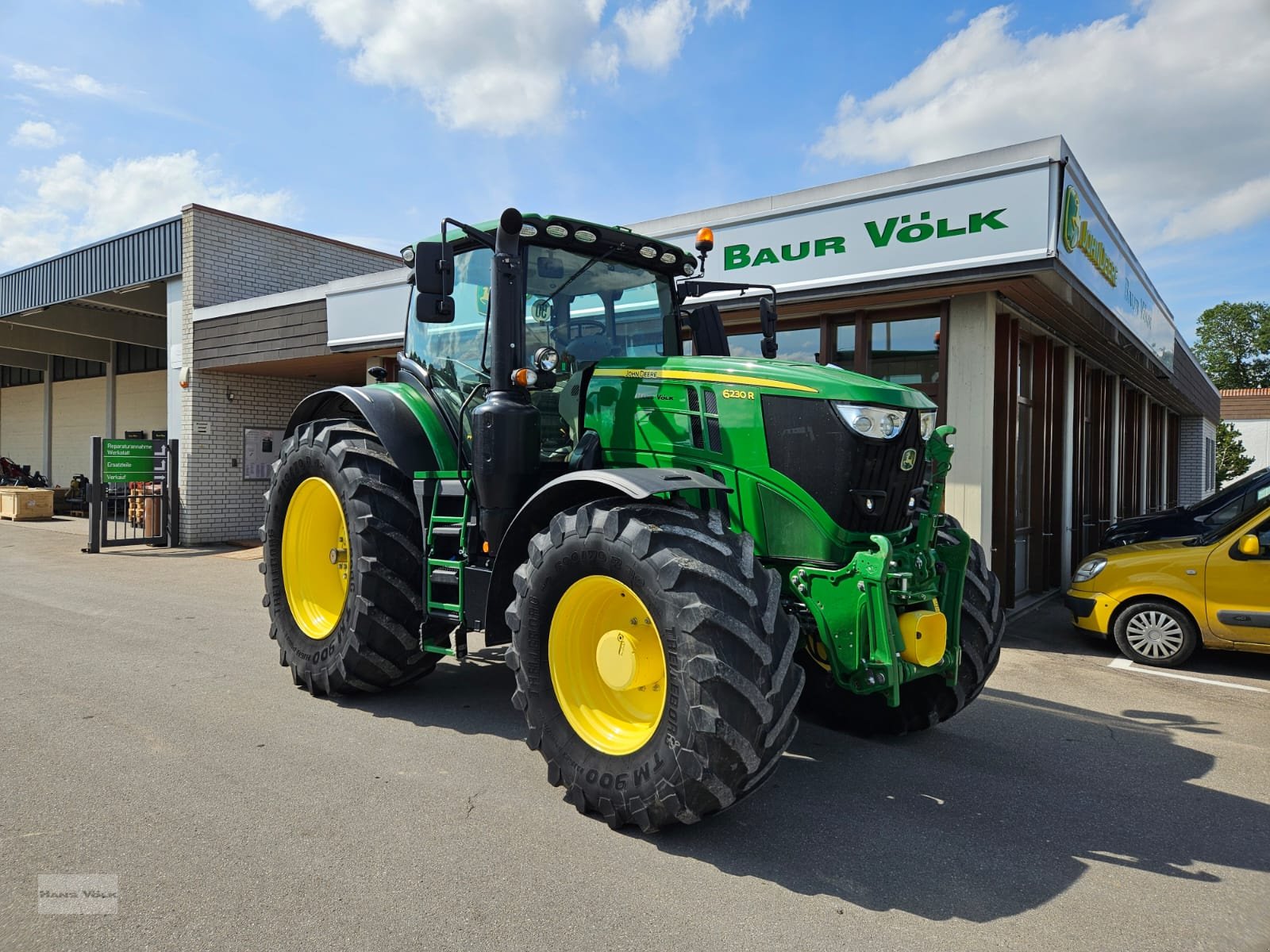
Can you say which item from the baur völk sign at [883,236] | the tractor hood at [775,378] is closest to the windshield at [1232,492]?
the baur völk sign at [883,236]

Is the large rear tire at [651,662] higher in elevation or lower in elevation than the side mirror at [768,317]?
lower

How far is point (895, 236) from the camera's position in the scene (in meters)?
7.63

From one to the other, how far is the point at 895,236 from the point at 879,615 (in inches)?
198

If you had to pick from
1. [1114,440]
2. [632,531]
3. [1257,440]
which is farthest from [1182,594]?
[1257,440]

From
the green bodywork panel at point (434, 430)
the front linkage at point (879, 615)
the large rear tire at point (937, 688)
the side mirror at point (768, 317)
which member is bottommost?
the large rear tire at point (937, 688)

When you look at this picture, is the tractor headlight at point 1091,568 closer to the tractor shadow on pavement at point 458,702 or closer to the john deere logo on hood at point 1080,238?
the john deere logo on hood at point 1080,238

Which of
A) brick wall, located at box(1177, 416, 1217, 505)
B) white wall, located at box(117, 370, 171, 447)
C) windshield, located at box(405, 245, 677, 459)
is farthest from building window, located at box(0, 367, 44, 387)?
brick wall, located at box(1177, 416, 1217, 505)

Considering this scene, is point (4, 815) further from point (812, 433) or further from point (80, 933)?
point (812, 433)

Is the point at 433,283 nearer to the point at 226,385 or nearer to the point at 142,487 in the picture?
the point at 226,385

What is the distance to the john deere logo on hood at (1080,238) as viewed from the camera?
710 cm

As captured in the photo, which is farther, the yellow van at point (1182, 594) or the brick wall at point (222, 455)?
the brick wall at point (222, 455)

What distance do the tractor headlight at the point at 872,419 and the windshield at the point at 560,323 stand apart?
1.40m

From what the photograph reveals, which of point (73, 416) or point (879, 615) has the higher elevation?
point (73, 416)

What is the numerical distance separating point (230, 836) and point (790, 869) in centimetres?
217
